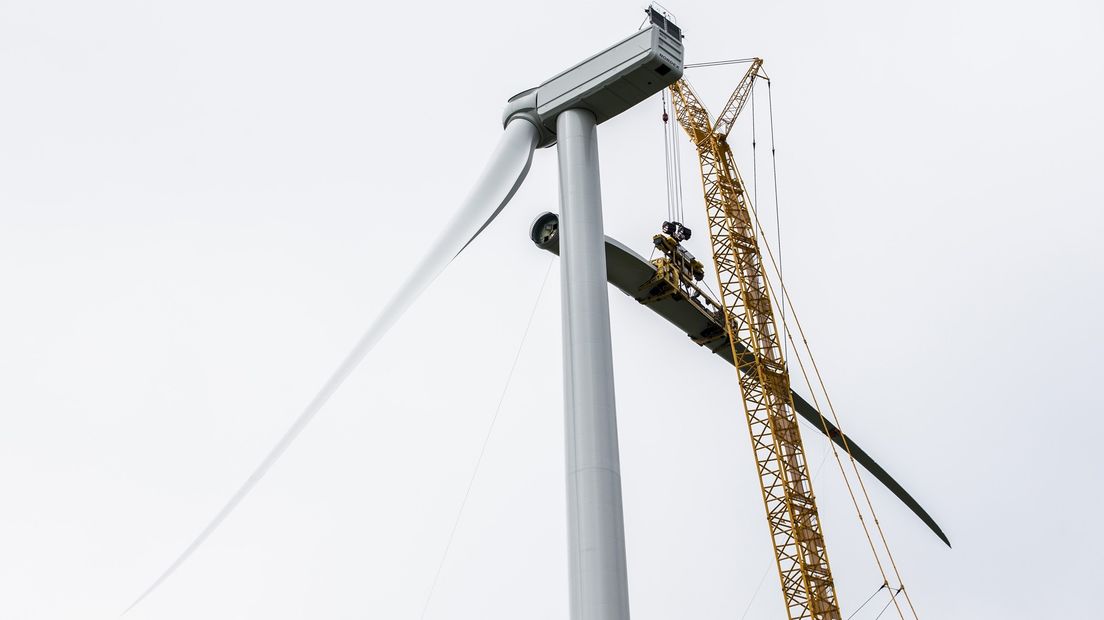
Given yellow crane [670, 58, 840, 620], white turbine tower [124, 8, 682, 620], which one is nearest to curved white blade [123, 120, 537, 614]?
white turbine tower [124, 8, 682, 620]

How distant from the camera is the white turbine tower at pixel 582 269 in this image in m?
10.9

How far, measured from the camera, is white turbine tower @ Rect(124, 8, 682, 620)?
10.9 metres

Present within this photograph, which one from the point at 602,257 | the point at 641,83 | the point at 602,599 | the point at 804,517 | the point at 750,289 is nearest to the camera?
the point at 602,599

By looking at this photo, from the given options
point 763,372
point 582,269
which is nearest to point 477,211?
point 582,269

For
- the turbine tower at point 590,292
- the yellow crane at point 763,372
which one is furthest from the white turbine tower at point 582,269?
the yellow crane at point 763,372

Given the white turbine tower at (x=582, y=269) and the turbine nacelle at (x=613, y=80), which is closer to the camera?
the white turbine tower at (x=582, y=269)

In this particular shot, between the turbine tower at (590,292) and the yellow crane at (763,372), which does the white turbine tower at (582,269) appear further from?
the yellow crane at (763,372)

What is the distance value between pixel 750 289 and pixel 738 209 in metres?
5.06

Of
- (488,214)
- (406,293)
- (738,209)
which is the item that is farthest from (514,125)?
(738,209)

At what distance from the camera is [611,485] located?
11.2 m

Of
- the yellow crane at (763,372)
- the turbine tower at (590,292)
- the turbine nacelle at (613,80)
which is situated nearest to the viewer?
the turbine tower at (590,292)

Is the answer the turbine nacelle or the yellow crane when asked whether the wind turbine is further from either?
the yellow crane

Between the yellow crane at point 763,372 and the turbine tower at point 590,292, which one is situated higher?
the yellow crane at point 763,372

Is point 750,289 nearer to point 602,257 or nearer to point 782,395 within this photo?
point 782,395
